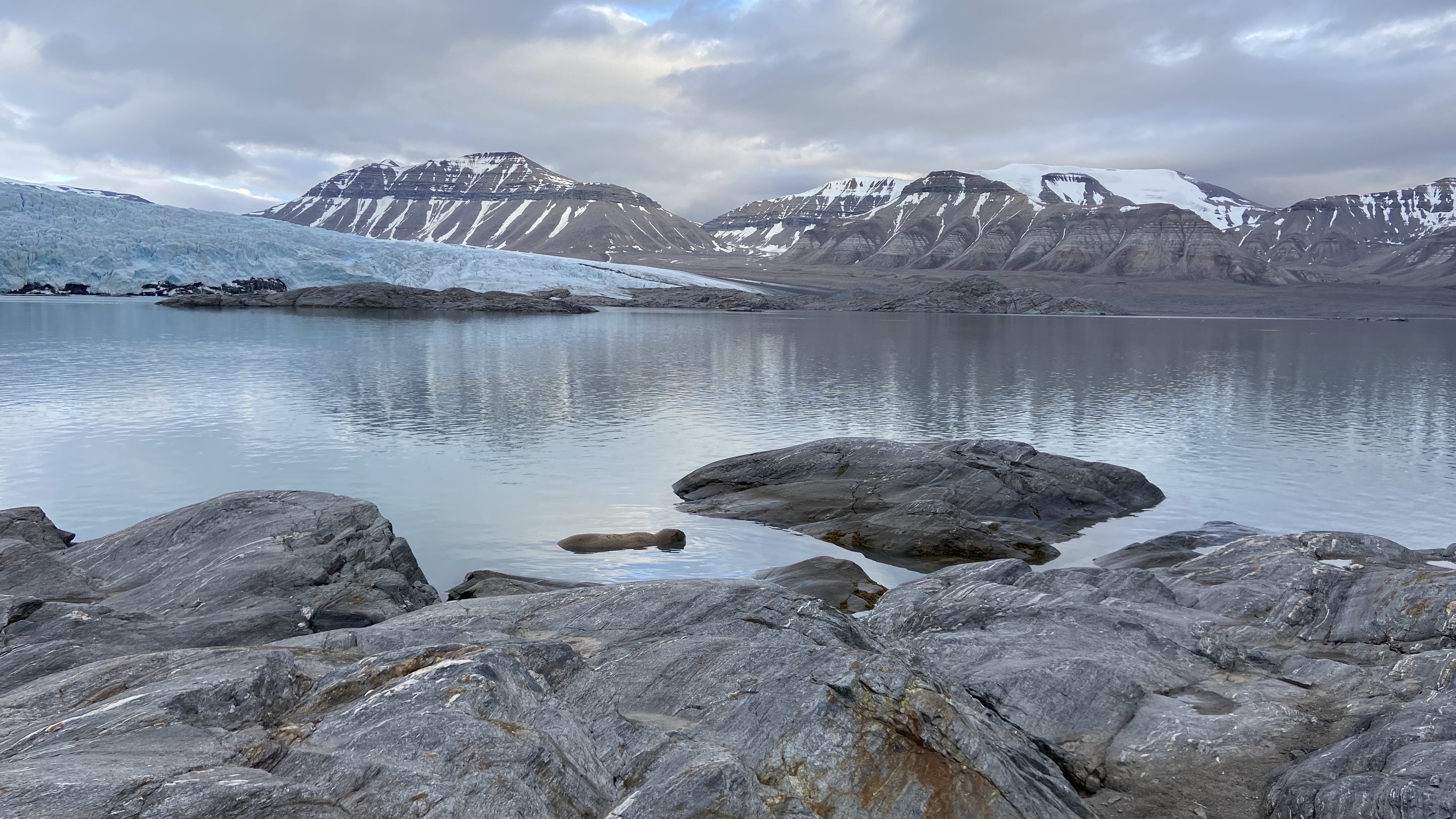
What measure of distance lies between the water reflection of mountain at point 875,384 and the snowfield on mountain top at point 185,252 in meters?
26.8

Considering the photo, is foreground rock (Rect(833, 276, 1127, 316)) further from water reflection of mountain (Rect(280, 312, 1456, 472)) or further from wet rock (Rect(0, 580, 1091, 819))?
wet rock (Rect(0, 580, 1091, 819))

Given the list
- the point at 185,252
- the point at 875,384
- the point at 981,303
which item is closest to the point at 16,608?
the point at 875,384

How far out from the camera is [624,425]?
79.4ft

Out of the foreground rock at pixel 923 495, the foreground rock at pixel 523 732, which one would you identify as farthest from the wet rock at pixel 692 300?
the foreground rock at pixel 523 732

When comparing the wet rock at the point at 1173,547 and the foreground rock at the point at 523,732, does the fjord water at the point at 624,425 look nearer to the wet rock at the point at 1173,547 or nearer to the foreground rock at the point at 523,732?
the wet rock at the point at 1173,547

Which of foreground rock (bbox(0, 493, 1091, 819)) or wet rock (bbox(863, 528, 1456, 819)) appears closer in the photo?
foreground rock (bbox(0, 493, 1091, 819))

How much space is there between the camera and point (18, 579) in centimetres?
942

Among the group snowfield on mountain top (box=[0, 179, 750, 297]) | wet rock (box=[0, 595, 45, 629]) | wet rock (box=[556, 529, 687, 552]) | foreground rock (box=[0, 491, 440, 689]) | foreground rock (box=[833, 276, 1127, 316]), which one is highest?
snowfield on mountain top (box=[0, 179, 750, 297])

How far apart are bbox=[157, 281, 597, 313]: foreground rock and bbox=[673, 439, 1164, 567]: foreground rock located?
67644 millimetres

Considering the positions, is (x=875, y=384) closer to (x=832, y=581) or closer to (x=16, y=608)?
(x=832, y=581)

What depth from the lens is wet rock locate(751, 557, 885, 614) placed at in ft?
37.3

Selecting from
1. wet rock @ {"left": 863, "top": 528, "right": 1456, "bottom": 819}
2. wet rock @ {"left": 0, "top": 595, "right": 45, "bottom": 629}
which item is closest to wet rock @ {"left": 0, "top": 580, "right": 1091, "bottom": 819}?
wet rock @ {"left": 863, "top": 528, "right": 1456, "bottom": 819}

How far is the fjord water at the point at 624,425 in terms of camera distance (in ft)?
50.4

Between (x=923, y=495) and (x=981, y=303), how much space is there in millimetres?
101360
